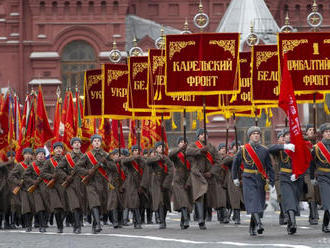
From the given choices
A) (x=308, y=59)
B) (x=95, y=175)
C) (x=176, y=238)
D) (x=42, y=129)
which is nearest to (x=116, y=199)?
(x=95, y=175)

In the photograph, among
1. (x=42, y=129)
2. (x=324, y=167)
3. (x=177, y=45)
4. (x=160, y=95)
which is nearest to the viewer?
(x=324, y=167)

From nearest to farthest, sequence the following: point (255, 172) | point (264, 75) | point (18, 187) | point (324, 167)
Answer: point (324, 167) < point (255, 172) < point (18, 187) < point (264, 75)

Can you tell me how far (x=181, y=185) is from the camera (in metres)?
18.8

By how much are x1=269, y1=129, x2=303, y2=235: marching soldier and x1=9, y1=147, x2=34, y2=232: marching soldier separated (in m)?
5.80

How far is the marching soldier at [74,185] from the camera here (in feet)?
59.8

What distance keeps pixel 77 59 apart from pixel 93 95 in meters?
15.4

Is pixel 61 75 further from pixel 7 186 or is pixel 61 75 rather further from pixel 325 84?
pixel 325 84

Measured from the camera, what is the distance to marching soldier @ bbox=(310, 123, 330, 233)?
52.0 feet

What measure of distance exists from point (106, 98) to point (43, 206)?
400 cm

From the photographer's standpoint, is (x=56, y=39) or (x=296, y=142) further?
(x=56, y=39)

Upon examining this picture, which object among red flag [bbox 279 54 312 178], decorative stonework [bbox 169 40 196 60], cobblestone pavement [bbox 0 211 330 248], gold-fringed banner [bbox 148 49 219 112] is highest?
decorative stonework [bbox 169 40 196 60]

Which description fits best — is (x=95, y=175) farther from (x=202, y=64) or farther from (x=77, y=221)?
(x=202, y=64)

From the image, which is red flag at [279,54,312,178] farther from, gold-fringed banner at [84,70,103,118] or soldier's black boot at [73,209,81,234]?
gold-fringed banner at [84,70,103,118]

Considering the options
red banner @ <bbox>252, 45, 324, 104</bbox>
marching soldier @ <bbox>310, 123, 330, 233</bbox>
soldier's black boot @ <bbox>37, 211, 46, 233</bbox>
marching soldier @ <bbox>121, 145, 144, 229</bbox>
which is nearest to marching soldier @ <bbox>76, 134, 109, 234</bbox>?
soldier's black boot @ <bbox>37, 211, 46, 233</bbox>
